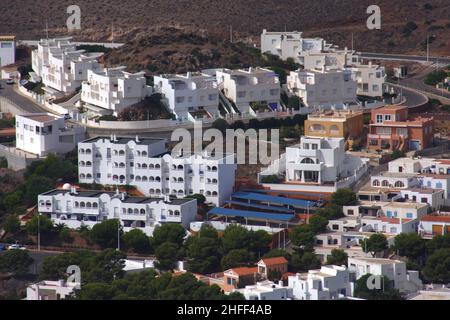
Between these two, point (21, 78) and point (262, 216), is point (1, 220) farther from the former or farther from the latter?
point (21, 78)

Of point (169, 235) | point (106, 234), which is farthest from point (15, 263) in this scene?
point (169, 235)

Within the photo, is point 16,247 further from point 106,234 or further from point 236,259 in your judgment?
point 236,259

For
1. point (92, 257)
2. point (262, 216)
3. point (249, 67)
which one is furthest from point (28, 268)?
point (249, 67)

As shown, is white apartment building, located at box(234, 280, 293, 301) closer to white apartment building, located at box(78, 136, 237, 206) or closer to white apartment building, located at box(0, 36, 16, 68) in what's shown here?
white apartment building, located at box(78, 136, 237, 206)

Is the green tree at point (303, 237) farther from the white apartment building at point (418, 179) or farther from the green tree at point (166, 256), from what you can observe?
the white apartment building at point (418, 179)

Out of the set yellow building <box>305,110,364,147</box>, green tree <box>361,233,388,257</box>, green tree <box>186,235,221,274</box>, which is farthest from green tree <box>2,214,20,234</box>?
yellow building <box>305,110,364,147</box>

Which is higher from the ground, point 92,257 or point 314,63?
point 314,63
